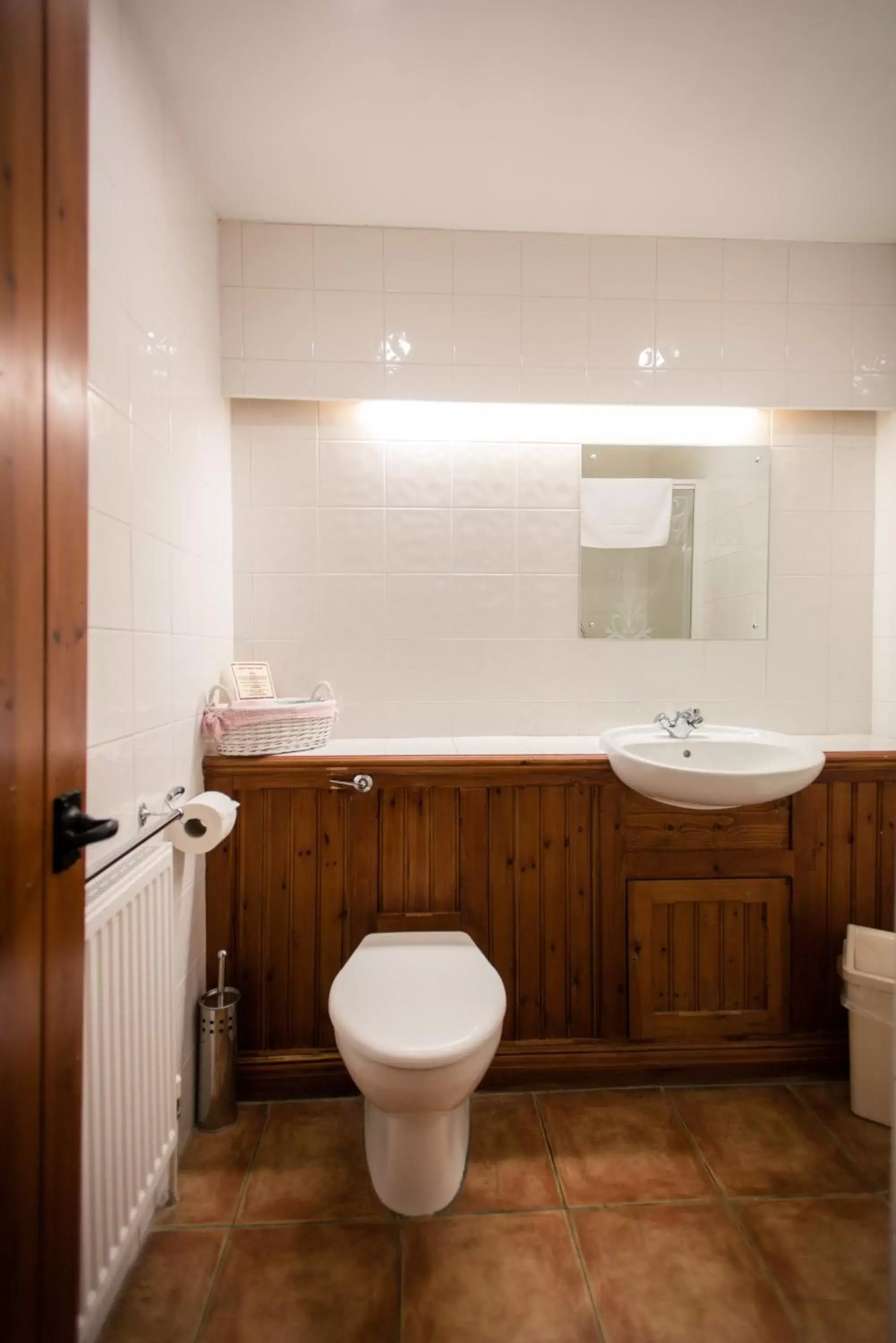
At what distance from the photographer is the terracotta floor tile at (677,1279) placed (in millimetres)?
1082

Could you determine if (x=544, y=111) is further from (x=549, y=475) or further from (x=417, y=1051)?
(x=417, y=1051)

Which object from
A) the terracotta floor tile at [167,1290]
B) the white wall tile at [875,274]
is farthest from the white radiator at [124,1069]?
the white wall tile at [875,274]

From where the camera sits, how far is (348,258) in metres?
1.84

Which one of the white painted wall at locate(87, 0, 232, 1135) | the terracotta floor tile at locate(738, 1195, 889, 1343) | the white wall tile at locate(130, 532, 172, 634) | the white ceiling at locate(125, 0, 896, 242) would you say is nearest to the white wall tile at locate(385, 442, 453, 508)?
the white painted wall at locate(87, 0, 232, 1135)

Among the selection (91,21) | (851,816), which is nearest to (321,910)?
(851,816)

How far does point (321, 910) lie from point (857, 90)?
7.65 feet

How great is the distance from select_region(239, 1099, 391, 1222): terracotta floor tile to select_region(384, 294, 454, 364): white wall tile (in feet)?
6.81

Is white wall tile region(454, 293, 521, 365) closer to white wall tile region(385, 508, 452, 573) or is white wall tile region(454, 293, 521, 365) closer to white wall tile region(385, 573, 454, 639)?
white wall tile region(385, 508, 452, 573)

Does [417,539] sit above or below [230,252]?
below

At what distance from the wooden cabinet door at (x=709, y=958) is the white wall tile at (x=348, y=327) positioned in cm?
170

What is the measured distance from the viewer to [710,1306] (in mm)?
1120

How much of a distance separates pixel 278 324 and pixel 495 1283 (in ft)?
7.63

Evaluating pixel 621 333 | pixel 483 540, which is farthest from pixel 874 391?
pixel 483 540

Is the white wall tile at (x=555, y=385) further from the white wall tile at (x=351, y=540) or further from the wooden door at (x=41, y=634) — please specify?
the wooden door at (x=41, y=634)
